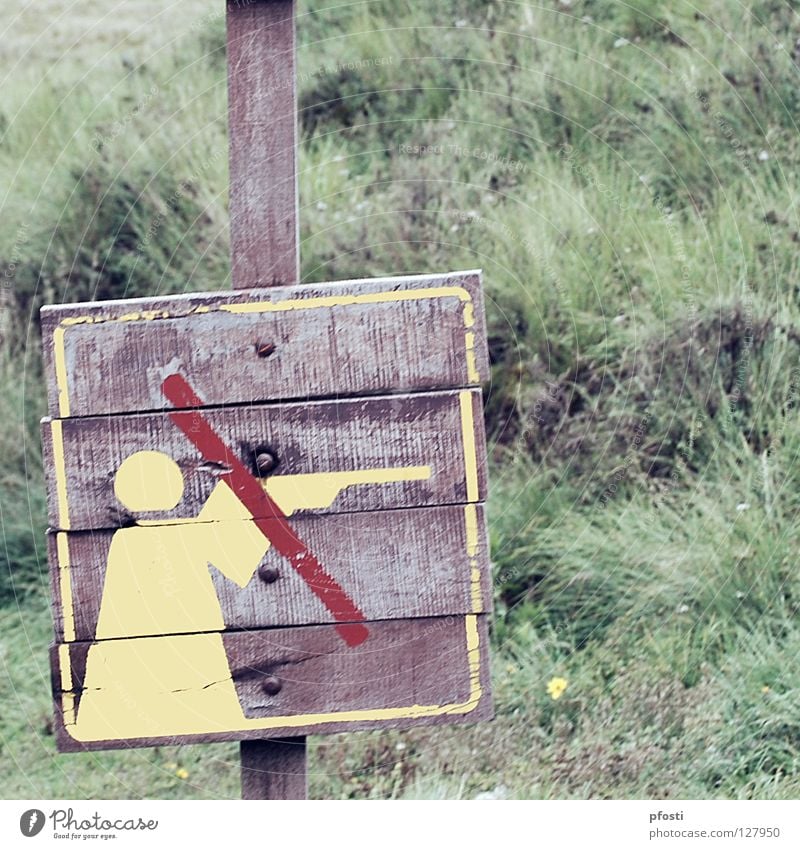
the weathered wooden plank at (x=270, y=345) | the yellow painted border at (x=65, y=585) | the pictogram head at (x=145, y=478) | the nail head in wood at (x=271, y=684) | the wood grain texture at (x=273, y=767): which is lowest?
the wood grain texture at (x=273, y=767)

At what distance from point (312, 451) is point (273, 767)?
453mm

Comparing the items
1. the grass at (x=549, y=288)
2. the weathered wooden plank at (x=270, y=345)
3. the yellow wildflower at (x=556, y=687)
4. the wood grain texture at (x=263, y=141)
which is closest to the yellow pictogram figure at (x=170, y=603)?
the weathered wooden plank at (x=270, y=345)

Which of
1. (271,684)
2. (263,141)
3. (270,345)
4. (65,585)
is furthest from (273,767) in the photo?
(263,141)

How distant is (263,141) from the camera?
4.93 feet

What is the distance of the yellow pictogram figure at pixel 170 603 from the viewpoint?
1.50 m

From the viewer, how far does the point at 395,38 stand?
9.20ft

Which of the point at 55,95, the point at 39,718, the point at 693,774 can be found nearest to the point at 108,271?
the point at 55,95

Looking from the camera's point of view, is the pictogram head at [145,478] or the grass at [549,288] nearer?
the pictogram head at [145,478]

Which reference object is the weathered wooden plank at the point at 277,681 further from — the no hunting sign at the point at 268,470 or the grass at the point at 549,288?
the grass at the point at 549,288

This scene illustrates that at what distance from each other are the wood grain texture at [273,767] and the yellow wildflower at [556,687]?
Result: 0.61 meters

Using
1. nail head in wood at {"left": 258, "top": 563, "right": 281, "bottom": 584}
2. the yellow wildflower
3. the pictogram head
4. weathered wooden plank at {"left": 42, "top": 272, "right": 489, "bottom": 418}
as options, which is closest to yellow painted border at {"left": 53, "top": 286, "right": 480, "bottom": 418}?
weathered wooden plank at {"left": 42, "top": 272, "right": 489, "bottom": 418}

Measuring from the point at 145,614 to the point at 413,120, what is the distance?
5.00 ft

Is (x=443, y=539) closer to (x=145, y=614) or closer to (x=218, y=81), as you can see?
(x=145, y=614)

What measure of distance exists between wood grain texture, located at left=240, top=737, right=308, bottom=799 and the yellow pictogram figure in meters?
0.06
